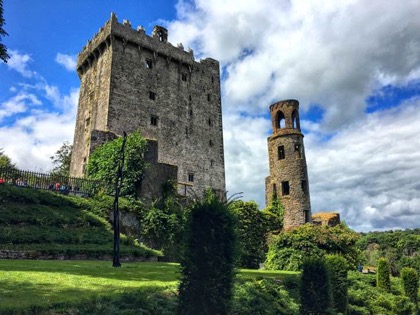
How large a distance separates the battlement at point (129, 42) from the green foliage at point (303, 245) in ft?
76.8

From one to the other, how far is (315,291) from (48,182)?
19481mm

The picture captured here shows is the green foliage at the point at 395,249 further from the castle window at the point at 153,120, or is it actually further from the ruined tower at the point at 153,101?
the castle window at the point at 153,120

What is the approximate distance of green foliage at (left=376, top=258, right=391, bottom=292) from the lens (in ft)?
96.2

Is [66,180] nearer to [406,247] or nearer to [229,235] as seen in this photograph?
[229,235]

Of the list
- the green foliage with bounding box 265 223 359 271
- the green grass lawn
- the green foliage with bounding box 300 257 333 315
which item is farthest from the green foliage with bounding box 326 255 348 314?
the green grass lawn

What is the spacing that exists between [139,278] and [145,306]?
2926mm

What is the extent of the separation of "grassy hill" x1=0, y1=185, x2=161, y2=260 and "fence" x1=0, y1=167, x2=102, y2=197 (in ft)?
7.19

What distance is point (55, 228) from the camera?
1923 centimetres

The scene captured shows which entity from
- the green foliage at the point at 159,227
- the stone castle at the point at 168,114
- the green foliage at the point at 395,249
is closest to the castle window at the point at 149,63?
the stone castle at the point at 168,114

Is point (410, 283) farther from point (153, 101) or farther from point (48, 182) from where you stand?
point (48, 182)

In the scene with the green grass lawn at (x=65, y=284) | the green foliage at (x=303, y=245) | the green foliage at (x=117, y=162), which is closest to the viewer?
the green grass lawn at (x=65, y=284)

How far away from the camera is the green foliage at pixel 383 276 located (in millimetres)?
29328

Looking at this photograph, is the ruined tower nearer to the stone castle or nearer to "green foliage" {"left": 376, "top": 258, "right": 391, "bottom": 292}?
the stone castle

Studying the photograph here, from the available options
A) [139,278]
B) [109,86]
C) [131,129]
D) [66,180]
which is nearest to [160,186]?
[66,180]
